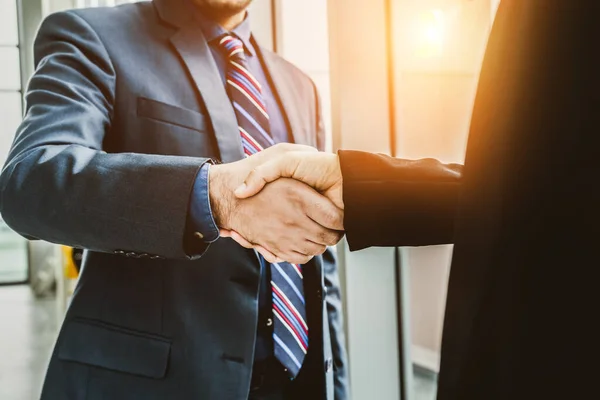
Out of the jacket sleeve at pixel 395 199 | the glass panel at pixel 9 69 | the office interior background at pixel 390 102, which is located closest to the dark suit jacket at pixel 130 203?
the jacket sleeve at pixel 395 199

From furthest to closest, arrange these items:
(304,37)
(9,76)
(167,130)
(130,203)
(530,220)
→ (9,76)
(304,37)
(167,130)
(130,203)
(530,220)

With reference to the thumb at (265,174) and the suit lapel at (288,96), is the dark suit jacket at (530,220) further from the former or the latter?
the suit lapel at (288,96)

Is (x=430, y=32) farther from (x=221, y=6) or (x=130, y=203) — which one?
(x=130, y=203)

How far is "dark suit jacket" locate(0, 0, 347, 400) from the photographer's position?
77 centimetres

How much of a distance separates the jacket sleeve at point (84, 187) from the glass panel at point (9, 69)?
106 inches

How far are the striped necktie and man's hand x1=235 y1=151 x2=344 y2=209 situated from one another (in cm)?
23

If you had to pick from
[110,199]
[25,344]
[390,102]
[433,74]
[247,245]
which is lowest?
[25,344]

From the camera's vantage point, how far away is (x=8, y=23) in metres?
3.02

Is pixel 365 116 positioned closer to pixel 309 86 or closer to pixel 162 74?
pixel 309 86

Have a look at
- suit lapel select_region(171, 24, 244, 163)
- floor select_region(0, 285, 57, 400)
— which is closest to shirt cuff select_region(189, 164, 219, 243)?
suit lapel select_region(171, 24, 244, 163)

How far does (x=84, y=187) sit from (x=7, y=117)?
9.19 ft

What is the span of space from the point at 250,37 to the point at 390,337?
1365 millimetres

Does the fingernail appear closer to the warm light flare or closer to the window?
the warm light flare

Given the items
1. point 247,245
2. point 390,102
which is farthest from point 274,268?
point 390,102
